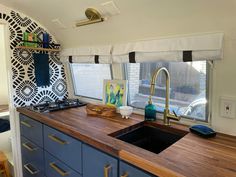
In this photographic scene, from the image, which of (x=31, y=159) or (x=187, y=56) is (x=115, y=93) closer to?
(x=187, y=56)

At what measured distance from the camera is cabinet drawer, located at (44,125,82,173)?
1.32m

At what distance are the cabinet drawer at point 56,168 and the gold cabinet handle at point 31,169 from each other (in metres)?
0.26

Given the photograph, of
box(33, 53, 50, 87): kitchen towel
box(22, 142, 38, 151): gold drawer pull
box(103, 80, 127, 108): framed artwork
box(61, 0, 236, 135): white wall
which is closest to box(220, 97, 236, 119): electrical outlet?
box(61, 0, 236, 135): white wall

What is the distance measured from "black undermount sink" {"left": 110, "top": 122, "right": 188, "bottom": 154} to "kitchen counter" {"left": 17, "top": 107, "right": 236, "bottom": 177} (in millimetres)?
45

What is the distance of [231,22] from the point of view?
1.12m

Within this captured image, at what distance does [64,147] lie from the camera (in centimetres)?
143

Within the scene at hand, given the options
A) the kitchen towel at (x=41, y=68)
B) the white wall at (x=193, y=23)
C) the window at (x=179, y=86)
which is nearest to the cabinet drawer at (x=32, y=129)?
the kitchen towel at (x=41, y=68)

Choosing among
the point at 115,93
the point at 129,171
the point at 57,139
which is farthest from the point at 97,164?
the point at 115,93

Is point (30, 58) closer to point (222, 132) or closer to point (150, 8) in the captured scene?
point (150, 8)

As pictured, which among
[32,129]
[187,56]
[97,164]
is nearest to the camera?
[97,164]

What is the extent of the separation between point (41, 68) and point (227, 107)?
1881mm

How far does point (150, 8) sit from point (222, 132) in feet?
3.30

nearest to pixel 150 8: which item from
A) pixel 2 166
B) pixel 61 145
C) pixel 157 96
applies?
pixel 157 96

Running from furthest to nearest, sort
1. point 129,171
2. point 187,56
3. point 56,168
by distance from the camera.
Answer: point 56,168, point 187,56, point 129,171
